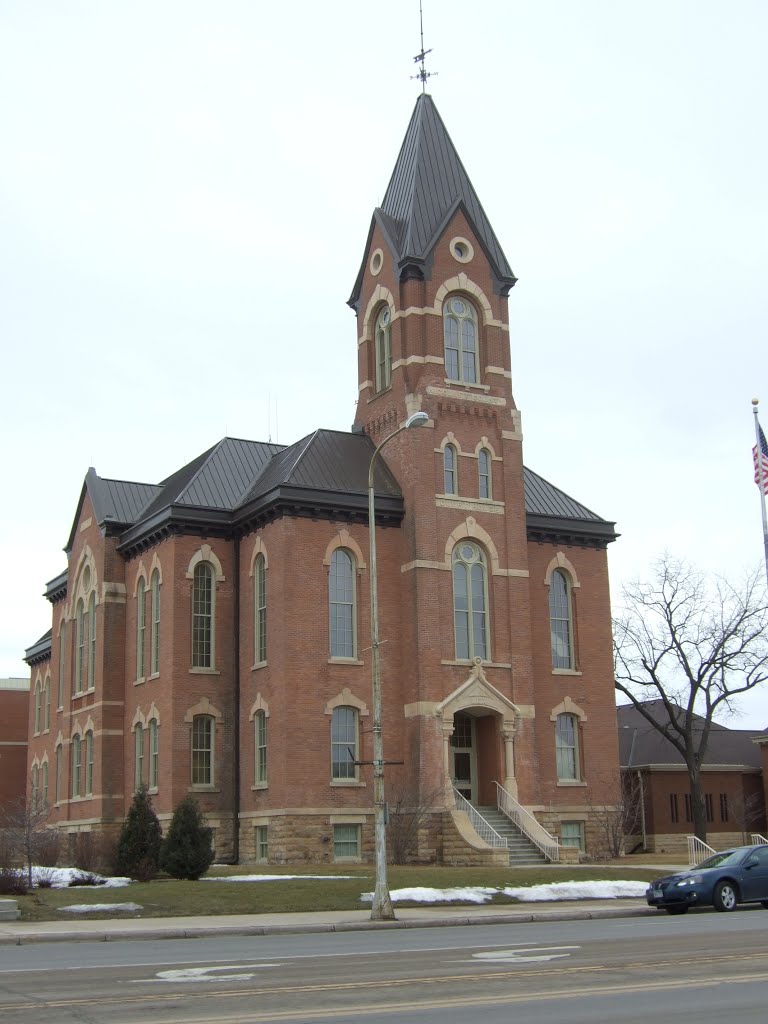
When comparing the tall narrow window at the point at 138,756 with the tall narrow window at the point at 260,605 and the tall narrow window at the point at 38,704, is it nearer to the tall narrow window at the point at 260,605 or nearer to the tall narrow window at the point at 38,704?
the tall narrow window at the point at 260,605

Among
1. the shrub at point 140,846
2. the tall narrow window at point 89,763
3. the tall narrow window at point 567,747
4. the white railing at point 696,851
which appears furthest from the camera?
the tall narrow window at point 89,763

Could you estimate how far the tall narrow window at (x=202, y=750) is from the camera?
42.8 metres

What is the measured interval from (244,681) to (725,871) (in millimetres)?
21506

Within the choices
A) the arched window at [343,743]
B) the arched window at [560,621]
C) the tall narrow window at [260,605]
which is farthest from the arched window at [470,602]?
the tall narrow window at [260,605]

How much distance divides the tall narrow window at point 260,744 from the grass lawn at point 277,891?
673 centimetres

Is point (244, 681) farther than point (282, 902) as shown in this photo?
Yes

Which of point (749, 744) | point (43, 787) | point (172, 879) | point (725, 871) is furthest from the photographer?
point (749, 744)

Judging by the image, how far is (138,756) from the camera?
149 feet

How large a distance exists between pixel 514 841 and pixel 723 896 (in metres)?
16.3

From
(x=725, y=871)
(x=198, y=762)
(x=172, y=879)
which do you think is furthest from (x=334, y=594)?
(x=725, y=871)

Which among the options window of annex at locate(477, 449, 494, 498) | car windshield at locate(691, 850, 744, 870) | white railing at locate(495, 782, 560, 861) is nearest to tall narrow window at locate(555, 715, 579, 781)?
white railing at locate(495, 782, 560, 861)

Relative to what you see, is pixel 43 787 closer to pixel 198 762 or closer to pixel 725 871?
pixel 198 762

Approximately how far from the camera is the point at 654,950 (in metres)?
16.5

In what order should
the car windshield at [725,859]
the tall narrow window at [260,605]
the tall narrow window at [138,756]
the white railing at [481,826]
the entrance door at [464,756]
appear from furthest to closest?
1. the tall narrow window at [138,756]
2. the entrance door at [464,756]
3. the tall narrow window at [260,605]
4. the white railing at [481,826]
5. the car windshield at [725,859]
